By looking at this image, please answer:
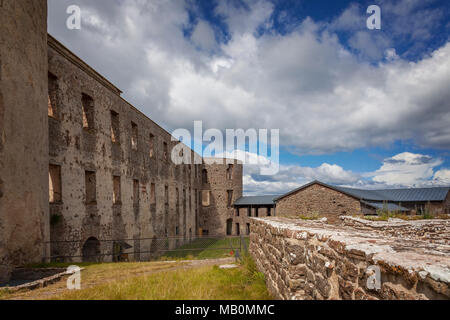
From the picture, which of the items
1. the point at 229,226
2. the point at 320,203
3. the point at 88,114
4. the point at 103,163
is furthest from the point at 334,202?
the point at 88,114

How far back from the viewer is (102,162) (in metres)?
13.1

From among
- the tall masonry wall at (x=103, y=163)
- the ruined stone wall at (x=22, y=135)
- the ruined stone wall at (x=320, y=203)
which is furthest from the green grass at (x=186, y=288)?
the ruined stone wall at (x=320, y=203)

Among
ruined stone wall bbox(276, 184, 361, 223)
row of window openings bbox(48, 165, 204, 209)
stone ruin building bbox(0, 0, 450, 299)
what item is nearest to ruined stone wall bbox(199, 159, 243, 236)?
ruined stone wall bbox(276, 184, 361, 223)

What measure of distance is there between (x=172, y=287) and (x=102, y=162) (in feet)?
30.7

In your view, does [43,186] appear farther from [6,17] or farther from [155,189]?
[155,189]

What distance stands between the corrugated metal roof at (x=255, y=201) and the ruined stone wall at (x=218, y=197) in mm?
770

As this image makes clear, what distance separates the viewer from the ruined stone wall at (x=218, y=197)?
113 feet

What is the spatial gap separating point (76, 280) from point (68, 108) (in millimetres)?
6886

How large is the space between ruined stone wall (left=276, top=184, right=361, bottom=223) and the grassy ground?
1412 cm

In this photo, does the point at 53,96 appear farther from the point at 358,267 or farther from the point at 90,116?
the point at 358,267

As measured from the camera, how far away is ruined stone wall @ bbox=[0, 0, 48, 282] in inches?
268

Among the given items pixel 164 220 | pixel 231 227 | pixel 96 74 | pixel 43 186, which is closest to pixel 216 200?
pixel 231 227

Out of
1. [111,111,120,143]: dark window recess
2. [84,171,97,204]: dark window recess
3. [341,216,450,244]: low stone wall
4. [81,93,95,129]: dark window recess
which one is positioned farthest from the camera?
[111,111,120,143]: dark window recess

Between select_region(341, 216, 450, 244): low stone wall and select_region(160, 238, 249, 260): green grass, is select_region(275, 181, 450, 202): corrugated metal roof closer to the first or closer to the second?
select_region(160, 238, 249, 260): green grass
